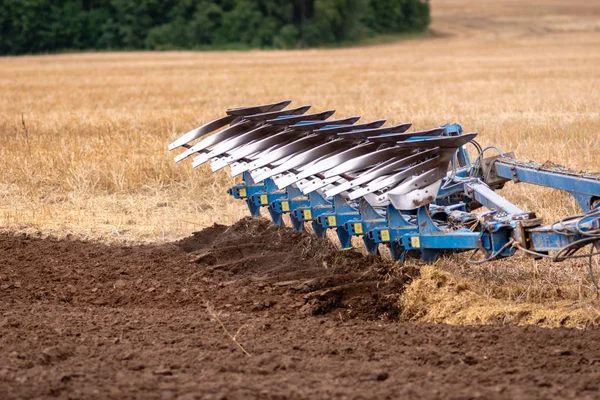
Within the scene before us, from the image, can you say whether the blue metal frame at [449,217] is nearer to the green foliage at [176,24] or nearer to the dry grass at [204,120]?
the dry grass at [204,120]

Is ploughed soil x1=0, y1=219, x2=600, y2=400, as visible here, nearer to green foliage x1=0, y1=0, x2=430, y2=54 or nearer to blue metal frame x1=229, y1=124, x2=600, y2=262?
blue metal frame x1=229, y1=124, x2=600, y2=262

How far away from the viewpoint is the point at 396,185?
6.13 m

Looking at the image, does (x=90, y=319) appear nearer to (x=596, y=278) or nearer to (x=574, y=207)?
(x=596, y=278)

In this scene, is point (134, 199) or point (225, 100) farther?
point (225, 100)

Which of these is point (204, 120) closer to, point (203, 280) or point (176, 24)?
point (203, 280)

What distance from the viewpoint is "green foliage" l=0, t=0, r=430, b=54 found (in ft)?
204

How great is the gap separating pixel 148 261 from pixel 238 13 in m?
56.6

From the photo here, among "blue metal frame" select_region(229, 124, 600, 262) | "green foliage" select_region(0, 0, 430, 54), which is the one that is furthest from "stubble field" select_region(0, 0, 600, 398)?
"green foliage" select_region(0, 0, 430, 54)

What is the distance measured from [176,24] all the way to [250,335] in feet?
197

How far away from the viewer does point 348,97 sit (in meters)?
21.1


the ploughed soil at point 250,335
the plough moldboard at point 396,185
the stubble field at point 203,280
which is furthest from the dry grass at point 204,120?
the ploughed soil at point 250,335

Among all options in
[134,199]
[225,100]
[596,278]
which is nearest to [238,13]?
[225,100]

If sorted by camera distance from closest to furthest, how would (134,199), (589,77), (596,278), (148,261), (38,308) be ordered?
(38,308)
(596,278)
(148,261)
(134,199)
(589,77)

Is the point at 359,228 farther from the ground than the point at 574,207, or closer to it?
farther from the ground
